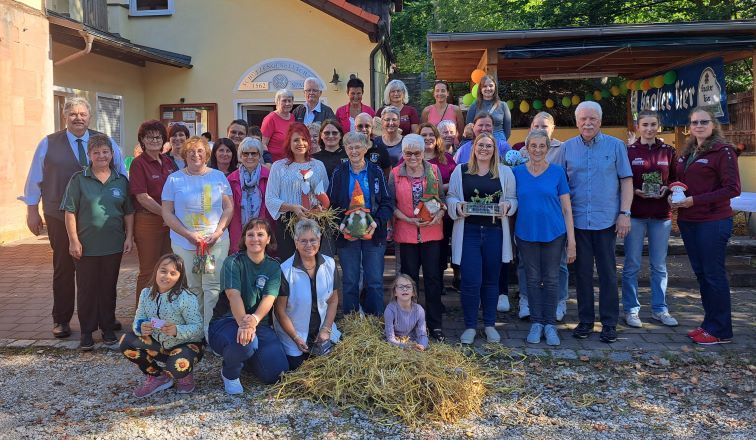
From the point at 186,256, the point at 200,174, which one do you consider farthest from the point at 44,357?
the point at 200,174

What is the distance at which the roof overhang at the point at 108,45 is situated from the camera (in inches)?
416

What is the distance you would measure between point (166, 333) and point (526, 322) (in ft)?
10.8

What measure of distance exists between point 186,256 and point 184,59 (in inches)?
379

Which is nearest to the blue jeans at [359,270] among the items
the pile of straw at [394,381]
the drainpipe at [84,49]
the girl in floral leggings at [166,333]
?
the pile of straw at [394,381]

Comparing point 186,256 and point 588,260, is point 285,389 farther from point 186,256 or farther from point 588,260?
point 588,260

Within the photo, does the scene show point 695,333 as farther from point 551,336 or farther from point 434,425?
point 434,425

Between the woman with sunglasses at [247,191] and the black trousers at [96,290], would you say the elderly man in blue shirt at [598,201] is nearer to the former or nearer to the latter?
the woman with sunglasses at [247,191]

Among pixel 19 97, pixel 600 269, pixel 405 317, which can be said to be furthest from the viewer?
pixel 19 97

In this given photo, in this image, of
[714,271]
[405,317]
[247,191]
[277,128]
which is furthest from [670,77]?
[247,191]

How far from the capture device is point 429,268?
5148mm

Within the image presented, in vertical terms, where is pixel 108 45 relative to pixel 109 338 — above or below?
above

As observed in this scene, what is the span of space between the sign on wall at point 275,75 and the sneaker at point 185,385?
31.5 feet

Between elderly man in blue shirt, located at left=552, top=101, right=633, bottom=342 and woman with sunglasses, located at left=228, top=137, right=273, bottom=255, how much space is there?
102 inches

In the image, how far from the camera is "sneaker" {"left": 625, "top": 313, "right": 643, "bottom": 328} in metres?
5.54
